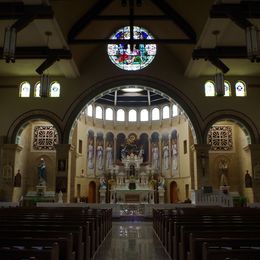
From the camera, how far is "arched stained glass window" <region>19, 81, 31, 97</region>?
70.1 ft

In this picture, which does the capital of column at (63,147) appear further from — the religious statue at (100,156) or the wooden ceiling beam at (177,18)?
the wooden ceiling beam at (177,18)

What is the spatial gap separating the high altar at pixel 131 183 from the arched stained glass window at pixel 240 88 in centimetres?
992

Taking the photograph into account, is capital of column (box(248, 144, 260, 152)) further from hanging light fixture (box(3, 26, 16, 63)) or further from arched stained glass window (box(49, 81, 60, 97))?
hanging light fixture (box(3, 26, 16, 63))

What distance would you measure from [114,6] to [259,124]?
11690mm

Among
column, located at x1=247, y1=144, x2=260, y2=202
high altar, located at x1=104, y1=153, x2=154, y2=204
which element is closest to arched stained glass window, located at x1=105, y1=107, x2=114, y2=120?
high altar, located at x1=104, y1=153, x2=154, y2=204

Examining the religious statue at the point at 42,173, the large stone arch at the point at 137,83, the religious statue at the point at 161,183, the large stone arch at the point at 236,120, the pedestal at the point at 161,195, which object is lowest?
the pedestal at the point at 161,195

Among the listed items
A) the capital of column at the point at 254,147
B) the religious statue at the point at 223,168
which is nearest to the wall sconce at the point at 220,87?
the capital of column at the point at 254,147

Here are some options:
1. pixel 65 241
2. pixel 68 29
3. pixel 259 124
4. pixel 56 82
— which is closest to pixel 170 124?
pixel 259 124

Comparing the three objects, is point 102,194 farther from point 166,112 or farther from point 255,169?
point 255,169

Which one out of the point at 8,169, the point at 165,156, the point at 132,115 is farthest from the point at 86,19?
the point at 165,156

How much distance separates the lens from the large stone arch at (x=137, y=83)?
20.7m

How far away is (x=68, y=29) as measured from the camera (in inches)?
706

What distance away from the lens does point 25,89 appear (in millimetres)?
21562

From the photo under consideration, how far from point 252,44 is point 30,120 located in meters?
14.8
